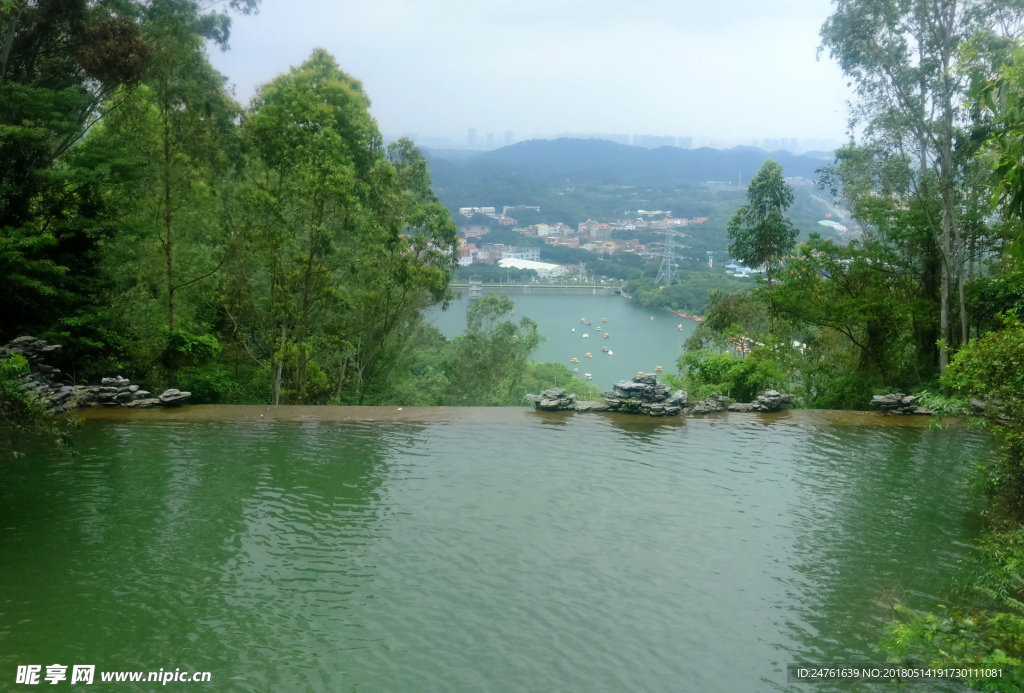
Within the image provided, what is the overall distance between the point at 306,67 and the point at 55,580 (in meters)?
15.1

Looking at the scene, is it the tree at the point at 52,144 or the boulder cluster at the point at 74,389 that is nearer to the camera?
the tree at the point at 52,144

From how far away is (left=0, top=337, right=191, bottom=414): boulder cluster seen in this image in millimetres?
10023

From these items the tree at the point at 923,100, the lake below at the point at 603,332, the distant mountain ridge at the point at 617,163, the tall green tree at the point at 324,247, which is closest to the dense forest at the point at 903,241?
the tree at the point at 923,100

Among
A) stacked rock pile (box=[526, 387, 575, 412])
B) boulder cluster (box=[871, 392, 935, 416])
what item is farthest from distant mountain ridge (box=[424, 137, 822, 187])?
boulder cluster (box=[871, 392, 935, 416])

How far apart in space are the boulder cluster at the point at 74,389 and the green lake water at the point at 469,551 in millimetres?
567

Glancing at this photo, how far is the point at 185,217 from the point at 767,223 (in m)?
13.2

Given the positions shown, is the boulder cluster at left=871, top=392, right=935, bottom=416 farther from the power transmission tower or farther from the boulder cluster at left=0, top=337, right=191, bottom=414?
the power transmission tower

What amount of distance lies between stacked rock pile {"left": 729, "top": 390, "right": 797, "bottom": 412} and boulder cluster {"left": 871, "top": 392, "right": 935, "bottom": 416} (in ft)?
4.63

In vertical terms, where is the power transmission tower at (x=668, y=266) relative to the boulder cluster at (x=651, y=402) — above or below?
above

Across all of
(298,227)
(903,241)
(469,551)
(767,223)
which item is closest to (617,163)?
(767,223)

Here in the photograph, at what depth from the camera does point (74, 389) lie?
10406 mm

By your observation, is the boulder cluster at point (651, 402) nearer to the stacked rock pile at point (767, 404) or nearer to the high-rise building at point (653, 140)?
the stacked rock pile at point (767, 404)

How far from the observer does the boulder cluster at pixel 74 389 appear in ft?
32.9

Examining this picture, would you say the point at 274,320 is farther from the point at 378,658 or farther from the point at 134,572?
the point at 378,658
